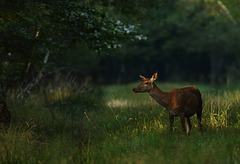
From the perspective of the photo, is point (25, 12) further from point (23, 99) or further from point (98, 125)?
point (23, 99)

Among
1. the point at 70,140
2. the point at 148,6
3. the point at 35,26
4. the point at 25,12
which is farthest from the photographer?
the point at 148,6

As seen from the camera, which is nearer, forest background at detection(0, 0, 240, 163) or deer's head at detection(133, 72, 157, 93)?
forest background at detection(0, 0, 240, 163)

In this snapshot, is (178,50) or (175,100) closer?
(175,100)

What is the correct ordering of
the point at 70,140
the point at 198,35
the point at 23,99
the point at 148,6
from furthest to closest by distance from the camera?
the point at 198,35 → the point at 23,99 → the point at 148,6 → the point at 70,140

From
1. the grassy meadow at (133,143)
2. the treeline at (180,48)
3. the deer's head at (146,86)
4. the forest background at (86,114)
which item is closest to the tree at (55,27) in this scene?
the forest background at (86,114)

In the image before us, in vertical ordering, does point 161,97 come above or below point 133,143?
above

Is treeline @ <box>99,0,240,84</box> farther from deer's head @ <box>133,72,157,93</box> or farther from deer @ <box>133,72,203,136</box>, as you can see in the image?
deer's head @ <box>133,72,157,93</box>

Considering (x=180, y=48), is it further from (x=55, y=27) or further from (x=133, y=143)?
(x=133, y=143)

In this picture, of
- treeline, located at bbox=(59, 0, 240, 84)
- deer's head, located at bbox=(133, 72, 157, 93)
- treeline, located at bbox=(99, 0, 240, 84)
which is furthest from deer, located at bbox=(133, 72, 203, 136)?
treeline, located at bbox=(99, 0, 240, 84)

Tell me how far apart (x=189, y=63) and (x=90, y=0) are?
4477 centimetres

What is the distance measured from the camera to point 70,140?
6.05 m

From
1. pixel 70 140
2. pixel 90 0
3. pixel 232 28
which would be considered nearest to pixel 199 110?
pixel 70 140

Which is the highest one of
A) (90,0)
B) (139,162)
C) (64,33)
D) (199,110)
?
(90,0)

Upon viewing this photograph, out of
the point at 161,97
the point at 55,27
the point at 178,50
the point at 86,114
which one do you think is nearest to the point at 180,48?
the point at 178,50
